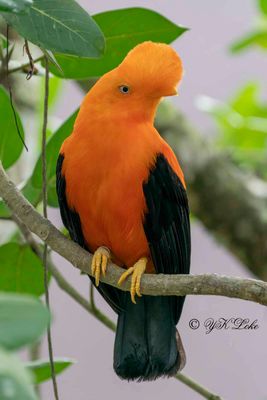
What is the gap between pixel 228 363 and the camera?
13.1ft

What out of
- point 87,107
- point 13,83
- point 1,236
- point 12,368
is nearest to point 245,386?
point 1,236

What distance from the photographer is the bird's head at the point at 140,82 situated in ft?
6.07

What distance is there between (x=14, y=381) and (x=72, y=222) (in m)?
1.46

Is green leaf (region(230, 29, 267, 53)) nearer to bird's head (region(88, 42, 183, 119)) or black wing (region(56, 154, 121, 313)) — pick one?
bird's head (region(88, 42, 183, 119))

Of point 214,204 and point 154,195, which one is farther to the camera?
point 214,204

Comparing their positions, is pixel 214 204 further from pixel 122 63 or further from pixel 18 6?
pixel 18 6

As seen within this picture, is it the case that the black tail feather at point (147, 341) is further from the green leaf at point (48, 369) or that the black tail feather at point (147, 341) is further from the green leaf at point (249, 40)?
the green leaf at point (249, 40)

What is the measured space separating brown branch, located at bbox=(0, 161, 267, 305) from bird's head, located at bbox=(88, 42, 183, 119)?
1.44 ft

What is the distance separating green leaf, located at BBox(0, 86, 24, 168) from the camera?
2.11 meters

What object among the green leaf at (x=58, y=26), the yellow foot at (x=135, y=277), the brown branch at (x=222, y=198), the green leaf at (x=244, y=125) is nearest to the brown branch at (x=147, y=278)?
the yellow foot at (x=135, y=277)

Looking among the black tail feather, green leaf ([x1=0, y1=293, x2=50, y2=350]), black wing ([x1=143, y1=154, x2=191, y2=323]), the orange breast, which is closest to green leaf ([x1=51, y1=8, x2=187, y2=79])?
the orange breast

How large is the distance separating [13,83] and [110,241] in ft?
4.58

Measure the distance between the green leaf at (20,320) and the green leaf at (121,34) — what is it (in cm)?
134

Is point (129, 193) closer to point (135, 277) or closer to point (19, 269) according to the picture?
point (135, 277)
